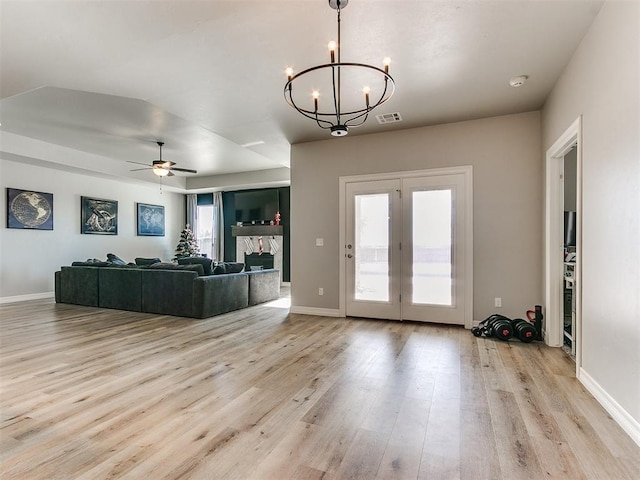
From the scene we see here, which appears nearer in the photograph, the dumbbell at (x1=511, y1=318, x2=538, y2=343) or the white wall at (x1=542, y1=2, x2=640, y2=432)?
the white wall at (x1=542, y1=2, x2=640, y2=432)

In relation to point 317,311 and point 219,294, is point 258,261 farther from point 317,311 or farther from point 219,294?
point 317,311

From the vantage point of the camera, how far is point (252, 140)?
5.40 metres

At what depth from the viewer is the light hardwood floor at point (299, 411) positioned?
1.67 metres

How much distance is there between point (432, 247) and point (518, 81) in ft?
6.92

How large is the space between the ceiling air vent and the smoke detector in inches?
49.1

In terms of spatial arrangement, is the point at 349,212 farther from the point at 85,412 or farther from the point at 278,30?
the point at 85,412

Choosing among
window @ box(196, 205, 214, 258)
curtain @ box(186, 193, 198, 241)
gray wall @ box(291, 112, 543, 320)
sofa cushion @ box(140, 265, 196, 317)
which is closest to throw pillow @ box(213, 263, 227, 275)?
sofa cushion @ box(140, 265, 196, 317)

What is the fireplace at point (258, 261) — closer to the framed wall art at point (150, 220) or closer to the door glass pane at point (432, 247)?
the framed wall art at point (150, 220)

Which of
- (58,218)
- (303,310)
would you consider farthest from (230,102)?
(58,218)

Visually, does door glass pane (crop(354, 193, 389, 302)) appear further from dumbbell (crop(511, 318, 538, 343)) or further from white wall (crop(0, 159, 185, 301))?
white wall (crop(0, 159, 185, 301))

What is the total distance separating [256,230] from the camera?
31.2ft

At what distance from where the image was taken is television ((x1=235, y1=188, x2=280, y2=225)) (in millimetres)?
9461

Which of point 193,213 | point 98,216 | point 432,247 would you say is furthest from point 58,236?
point 432,247

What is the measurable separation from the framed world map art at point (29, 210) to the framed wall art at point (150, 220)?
6.97ft
